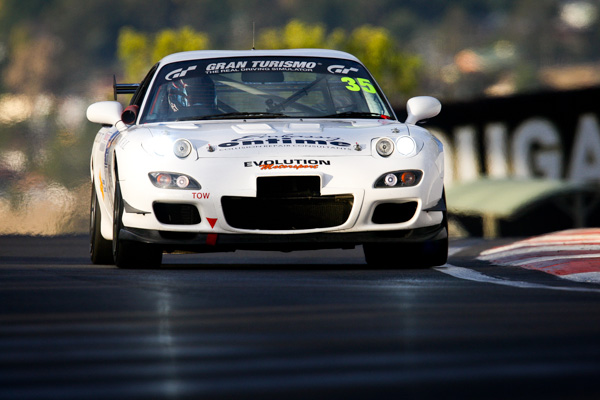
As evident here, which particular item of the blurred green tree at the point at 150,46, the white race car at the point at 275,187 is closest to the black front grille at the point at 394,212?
the white race car at the point at 275,187

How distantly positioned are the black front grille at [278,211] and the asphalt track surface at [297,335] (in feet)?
1.01

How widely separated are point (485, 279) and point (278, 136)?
5.03 feet

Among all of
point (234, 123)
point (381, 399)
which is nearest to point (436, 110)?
point (234, 123)

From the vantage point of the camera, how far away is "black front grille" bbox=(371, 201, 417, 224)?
29.8 feet

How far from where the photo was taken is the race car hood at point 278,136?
898 centimetres

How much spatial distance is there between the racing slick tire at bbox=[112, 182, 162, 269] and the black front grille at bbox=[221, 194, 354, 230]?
2.11ft

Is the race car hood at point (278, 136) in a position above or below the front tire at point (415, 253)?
above

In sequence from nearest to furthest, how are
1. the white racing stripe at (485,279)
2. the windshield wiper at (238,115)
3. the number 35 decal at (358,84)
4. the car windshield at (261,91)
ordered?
the white racing stripe at (485,279)
the windshield wiper at (238,115)
the car windshield at (261,91)
the number 35 decal at (358,84)

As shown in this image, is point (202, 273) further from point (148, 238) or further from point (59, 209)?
point (59, 209)

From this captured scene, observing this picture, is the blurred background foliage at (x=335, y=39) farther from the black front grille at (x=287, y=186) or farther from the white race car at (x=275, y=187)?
the black front grille at (x=287, y=186)

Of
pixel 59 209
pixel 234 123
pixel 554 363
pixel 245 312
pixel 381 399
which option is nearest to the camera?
pixel 381 399

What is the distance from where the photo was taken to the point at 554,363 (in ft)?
16.0

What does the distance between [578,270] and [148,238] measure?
8.64ft

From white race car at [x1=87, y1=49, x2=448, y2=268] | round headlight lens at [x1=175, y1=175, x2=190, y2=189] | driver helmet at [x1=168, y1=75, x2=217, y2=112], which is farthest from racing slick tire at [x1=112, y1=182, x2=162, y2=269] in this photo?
driver helmet at [x1=168, y1=75, x2=217, y2=112]
